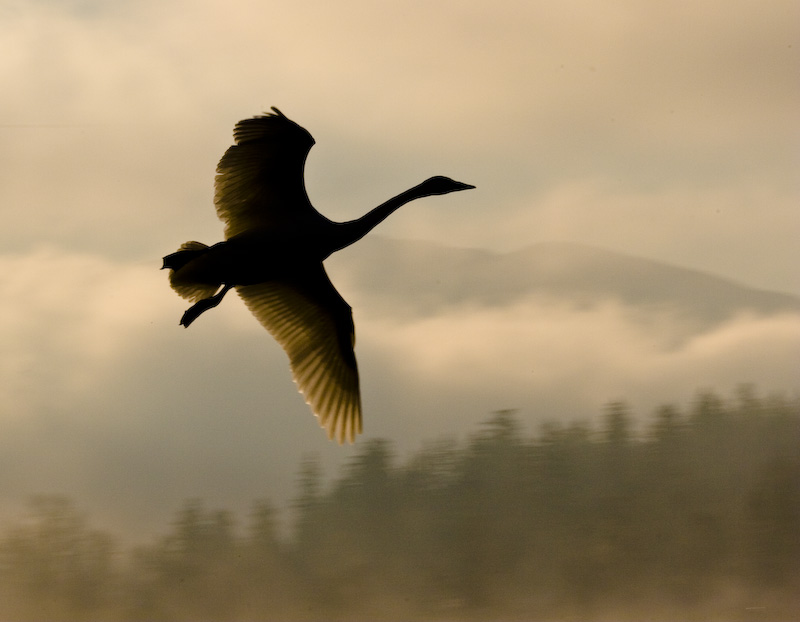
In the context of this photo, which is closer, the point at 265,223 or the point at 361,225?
the point at 361,225

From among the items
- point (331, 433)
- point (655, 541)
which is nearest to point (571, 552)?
point (655, 541)

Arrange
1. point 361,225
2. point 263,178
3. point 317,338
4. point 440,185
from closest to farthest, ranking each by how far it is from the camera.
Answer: point 361,225 → point 263,178 → point 440,185 → point 317,338

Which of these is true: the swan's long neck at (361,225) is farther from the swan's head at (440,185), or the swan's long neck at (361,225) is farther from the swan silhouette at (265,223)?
the swan's head at (440,185)

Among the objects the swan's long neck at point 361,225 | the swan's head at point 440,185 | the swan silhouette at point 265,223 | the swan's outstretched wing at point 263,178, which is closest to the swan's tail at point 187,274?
the swan silhouette at point 265,223

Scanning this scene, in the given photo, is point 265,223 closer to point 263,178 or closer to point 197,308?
point 263,178

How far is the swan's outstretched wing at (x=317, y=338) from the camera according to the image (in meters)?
7.39

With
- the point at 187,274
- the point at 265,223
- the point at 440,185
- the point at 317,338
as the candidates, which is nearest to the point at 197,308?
the point at 187,274

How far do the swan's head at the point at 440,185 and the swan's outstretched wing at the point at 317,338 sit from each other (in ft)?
3.94

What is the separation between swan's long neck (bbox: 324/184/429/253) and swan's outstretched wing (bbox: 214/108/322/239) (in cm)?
29

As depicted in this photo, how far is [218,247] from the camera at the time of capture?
21.6ft

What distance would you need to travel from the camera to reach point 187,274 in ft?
22.0

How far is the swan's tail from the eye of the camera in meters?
6.59

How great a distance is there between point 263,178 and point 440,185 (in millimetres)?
1431

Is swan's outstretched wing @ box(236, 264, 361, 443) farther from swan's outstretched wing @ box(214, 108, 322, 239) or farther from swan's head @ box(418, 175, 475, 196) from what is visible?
swan's head @ box(418, 175, 475, 196)
